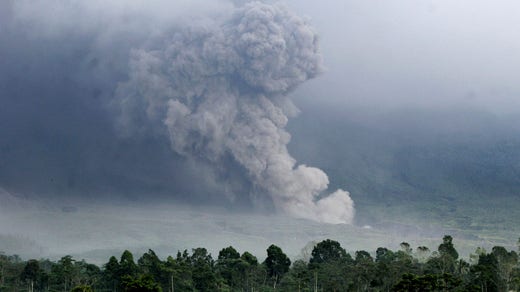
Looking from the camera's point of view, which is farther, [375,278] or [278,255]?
[278,255]

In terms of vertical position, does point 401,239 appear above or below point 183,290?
above

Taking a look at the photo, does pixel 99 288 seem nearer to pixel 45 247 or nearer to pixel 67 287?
pixel 67 287

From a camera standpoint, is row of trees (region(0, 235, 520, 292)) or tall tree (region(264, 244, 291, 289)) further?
tall tree (region(264, 244, 291, 289))

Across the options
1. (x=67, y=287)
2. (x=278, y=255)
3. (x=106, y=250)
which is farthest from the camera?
(x=106, y=250)

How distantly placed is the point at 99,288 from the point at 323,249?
1251 inches

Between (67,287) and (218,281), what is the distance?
1593 centimetres

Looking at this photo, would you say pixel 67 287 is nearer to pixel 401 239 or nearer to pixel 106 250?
pixel 106 250

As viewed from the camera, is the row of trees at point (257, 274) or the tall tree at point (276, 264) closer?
the row of trees at point (257, 274)

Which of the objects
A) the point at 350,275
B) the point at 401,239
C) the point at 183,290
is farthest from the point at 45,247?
the point at 350,275

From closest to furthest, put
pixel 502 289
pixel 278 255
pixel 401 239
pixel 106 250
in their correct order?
pixel 502 289
pixel 278 255
pixel 106 250
pixel 401 239

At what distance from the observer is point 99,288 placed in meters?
73.5

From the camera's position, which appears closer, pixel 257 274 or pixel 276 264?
pixel 257 274

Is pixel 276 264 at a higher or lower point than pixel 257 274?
higher

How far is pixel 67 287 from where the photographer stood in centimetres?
7250
